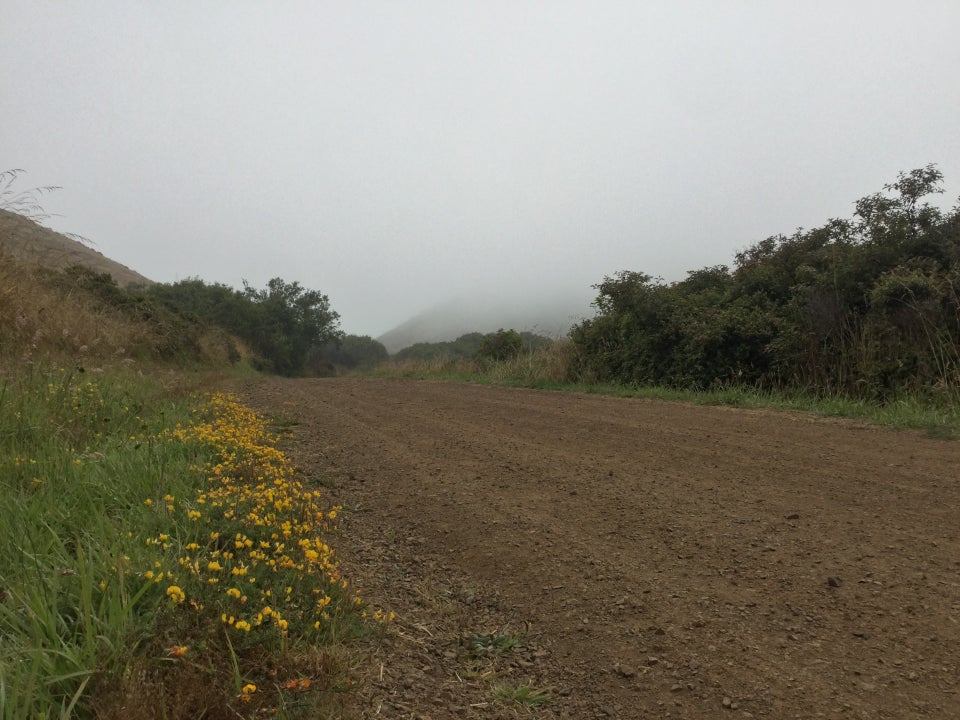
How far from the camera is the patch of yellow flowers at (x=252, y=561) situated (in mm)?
2092

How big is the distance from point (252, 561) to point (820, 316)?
9.30m

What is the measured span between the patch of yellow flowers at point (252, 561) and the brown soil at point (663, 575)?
1.06ft

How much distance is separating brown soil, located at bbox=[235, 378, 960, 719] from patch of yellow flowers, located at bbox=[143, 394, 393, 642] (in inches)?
12.7

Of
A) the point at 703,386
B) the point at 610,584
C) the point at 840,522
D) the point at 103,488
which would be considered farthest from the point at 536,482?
the point at 703,386

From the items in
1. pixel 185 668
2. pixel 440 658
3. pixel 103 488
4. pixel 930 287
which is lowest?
pixel 440 658

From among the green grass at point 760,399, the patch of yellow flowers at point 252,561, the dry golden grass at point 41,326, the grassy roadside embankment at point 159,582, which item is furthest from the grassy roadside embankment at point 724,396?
the dry golden grass at point 41,326

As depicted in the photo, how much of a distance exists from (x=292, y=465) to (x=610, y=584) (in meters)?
3.16

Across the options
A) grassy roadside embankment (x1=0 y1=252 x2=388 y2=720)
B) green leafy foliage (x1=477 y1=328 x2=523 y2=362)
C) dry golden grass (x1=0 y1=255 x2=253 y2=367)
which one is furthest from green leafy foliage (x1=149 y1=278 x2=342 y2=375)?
grassy roadside embankment (x1=0 y1=252 x2=388 y2=720)

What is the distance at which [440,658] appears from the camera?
2.36m

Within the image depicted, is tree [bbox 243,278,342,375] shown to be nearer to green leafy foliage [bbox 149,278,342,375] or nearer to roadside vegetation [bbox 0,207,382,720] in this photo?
green leafy foliage [bbox 149,278,342,375]

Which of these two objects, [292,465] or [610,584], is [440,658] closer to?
[610,584]

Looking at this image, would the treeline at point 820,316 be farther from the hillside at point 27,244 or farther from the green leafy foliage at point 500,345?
the hillside at point 27,244

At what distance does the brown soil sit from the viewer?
2061mm

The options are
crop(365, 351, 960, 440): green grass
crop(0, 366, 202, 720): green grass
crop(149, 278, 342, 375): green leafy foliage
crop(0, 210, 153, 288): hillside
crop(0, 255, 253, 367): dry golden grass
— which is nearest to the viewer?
crop(0, 366, 202, 720): green grass
